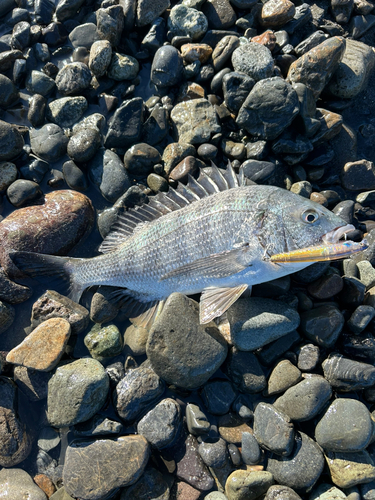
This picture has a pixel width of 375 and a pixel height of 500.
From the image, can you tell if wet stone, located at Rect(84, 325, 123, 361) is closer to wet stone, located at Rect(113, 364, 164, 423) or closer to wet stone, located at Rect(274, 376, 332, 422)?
wet stone, located at Rect(113, 364, 164, 423)

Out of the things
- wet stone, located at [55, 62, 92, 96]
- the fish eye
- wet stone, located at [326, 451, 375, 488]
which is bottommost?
wet stone, located at [326, 451, 375, 488]

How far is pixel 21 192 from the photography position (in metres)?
5.84

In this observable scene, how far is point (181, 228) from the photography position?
5.18 m

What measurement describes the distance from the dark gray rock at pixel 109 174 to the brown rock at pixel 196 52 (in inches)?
89.9

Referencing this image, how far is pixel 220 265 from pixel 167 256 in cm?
86

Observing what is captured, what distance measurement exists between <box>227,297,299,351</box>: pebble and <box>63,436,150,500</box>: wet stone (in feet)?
6.49

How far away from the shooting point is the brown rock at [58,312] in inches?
214

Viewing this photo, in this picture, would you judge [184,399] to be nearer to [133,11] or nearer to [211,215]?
[211,215]

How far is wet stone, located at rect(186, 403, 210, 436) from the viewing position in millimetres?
4664

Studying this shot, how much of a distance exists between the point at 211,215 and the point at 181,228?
508 millimetres

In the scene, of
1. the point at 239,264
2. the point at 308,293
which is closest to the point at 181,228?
the point at 239,264

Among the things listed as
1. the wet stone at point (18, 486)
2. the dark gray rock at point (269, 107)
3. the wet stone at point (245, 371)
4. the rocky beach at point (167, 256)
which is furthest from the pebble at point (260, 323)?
the wet stone at point (18, 486)

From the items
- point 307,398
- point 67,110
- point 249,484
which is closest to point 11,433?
point 249,484

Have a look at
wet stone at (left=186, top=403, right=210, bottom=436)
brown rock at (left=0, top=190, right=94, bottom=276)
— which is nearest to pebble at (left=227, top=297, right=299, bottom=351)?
wet stone at (left=186, top=403, right=210, bottom=436)
